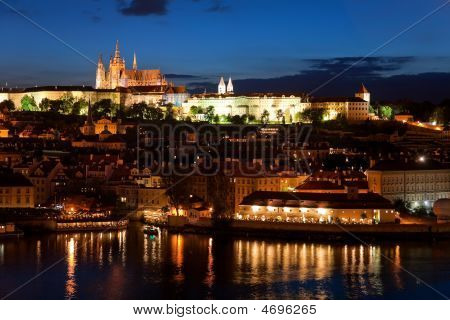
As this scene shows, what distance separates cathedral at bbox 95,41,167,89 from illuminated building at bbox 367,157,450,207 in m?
26.5

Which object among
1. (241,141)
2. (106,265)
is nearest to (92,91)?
(241,141)

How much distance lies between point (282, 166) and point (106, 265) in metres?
8.18

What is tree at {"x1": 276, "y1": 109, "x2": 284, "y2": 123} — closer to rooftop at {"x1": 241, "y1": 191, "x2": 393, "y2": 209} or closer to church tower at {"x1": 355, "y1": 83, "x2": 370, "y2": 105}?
church tower at {"x1": 355, "y1": 83, "x2": 370, "y2": 105}

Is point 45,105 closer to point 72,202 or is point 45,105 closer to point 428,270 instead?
point 72,202

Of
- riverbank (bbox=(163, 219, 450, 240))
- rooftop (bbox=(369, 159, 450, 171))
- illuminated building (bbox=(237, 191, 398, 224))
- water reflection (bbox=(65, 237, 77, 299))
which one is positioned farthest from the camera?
rooftop (bbox=(369, 159, 450, 171))

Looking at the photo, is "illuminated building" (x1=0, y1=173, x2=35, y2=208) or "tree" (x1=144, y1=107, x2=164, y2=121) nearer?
"illuminated building" (x1=0, y1=173, x2=35, y2=208)

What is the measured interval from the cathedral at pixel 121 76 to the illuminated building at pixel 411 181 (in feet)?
87.0

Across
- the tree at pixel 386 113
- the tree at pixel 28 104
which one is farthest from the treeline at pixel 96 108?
the tree at pixel 386 113

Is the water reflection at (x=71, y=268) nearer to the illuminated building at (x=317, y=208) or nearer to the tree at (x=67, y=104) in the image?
the illuminated building at (x=317, y=208)

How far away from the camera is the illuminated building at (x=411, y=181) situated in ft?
59.8

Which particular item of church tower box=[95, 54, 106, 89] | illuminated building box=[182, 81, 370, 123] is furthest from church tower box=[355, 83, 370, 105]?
church tower box=[95, 54, 106, 89]

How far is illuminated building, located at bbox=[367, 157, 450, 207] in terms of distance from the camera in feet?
59.8

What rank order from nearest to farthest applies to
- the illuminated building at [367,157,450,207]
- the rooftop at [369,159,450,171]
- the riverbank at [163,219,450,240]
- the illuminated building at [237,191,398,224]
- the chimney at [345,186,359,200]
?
the riverbank at [163,219,450,240], the illuminated building at [237,191,398,224], the chimney at [345,186,359,200], the illuminated building at [367,157,450,207], the rooftop at [369,159,450,171]

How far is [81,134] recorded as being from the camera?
30547 mm
